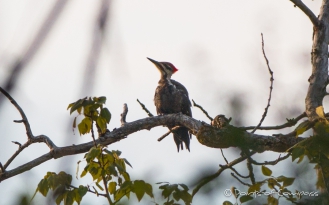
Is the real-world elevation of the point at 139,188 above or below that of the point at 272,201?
above

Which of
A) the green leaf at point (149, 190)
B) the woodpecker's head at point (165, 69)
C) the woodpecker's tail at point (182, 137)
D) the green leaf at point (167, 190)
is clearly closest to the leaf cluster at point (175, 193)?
the green leaf at point (167, 190)

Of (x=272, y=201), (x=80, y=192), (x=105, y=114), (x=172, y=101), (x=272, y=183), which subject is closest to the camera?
(x=272, y=201)

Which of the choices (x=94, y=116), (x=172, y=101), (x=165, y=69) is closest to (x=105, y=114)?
(x=94, y=116)

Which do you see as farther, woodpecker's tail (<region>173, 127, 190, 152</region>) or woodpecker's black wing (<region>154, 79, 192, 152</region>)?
woodpecker's black wing (<region>154, 79, 192, 152</region>)

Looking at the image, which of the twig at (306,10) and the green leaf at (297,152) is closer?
the green leaf at (297,152)

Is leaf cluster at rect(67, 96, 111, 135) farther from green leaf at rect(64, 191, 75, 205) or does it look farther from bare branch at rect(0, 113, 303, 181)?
green leaf at rect(64, 191, 75, 205)

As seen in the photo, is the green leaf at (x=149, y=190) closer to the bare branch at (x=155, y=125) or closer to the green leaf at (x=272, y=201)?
the bare branch at (x=155, y=125)

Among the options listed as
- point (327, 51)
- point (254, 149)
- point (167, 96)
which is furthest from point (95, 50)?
point (167, 96)

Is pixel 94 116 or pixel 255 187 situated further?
pixel 94 116

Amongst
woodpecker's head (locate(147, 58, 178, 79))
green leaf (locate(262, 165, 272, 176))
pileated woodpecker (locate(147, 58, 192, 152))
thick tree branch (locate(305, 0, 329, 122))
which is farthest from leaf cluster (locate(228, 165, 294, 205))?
woodpecker's head (locate(147, 58, 178, 79))

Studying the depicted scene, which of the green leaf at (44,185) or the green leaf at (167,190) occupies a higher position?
the green leaf at (44,185)

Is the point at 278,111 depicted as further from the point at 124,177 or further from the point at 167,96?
the point at 167,96

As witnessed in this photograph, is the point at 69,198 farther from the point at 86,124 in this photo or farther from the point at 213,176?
the point at 213,176

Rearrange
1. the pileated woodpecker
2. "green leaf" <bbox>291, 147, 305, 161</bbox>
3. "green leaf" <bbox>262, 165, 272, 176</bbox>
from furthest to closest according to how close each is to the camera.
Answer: the pileated woodpecker → "green leaf" <bbox>262, 165, 272, 176</bbox> → "green leaf" <bbox>291, 147, 305, 161</bbox>
